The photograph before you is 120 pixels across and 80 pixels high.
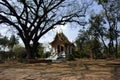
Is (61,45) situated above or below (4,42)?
below

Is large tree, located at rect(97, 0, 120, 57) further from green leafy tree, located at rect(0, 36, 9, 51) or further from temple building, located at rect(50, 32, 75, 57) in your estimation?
green leafy tree, located at rect(0, 36, 9, 51)

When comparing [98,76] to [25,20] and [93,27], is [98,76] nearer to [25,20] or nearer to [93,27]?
[25,20]

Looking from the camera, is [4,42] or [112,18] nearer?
[112,18]

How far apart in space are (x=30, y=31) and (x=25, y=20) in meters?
1.42

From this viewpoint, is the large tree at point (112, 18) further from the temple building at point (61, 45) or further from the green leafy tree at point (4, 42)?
the green leafy tree at point (4, 42)

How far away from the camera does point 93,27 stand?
56.1 meters

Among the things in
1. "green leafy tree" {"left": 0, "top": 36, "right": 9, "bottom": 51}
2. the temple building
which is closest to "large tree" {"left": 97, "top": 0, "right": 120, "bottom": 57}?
the temple building

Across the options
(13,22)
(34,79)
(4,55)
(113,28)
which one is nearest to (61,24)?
(13,22)

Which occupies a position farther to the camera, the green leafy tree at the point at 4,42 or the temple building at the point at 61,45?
the green leafy tree at the point at 4,42

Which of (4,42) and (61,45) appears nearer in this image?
(61,45)

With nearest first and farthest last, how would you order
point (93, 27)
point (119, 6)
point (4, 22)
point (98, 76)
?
point (98, 76)
point (4, 22)
point (119, 6)
point (93, 27)

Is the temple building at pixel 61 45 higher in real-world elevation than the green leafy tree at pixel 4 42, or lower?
lower

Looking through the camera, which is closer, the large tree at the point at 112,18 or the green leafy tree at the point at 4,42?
the large tree at the point at 112,18

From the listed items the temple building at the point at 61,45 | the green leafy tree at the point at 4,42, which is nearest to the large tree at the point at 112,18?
the temple building at the point at 61,45
